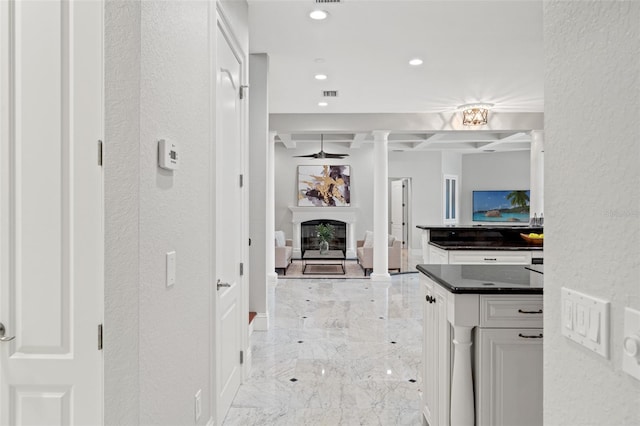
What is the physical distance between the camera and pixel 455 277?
6.81 feet

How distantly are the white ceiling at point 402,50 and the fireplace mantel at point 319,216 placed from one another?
4.44 meters

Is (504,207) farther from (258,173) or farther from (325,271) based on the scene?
(258,173)

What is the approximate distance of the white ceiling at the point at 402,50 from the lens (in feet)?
11.0

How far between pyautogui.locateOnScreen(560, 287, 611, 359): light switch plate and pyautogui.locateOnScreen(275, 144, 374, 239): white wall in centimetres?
986

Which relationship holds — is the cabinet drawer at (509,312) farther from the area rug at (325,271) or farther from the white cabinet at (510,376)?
the area rug at (325,271)

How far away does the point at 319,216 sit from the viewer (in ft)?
35.0

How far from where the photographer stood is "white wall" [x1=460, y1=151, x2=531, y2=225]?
461 inches

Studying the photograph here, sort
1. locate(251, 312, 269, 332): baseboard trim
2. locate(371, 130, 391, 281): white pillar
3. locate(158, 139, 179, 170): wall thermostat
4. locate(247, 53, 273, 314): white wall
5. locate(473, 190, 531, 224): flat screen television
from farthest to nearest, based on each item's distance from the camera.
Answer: locate(473, 190, 531, 224): flat screen television → locate(371, 130, 391, 281): white pillar → locate(251, 312, 269, 332): baseboard trim → locate(247, 53, 273, 314): white wall → locate(158, 139, 179, 170): wall thermostat

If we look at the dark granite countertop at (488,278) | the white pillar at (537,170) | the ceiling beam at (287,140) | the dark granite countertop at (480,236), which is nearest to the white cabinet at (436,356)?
the dark granite countertop at (488,278)

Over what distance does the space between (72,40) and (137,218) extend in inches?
20.5

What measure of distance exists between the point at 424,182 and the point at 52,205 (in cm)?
1093

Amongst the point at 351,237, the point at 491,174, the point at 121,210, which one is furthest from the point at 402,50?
the point at 491,174

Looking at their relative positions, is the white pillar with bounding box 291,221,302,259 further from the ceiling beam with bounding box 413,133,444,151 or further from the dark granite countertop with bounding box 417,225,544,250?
the dark granite countertop with bounding box 417,225,544,250

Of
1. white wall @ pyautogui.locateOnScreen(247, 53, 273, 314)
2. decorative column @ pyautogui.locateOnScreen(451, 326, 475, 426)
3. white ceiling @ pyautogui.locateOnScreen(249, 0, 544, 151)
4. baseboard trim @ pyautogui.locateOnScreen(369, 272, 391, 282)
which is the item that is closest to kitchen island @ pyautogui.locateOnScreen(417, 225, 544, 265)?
baseboard trim @ pyautogui.locateOnScreen(369, 272, 391, 282)
